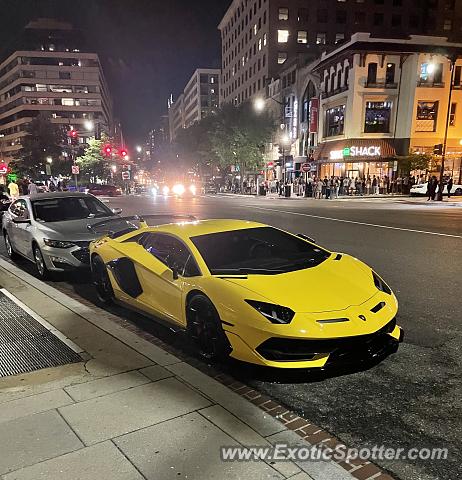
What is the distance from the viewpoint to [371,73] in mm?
38312

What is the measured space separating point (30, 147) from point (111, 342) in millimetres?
69087

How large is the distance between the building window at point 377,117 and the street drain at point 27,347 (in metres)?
38.7

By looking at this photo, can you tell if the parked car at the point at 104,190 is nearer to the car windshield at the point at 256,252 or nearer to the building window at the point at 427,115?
the building window at the point at 427,115

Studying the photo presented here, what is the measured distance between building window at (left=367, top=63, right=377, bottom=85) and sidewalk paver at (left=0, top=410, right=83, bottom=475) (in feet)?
134

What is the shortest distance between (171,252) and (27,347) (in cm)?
196

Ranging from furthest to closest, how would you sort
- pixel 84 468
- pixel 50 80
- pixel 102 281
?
pixel 50 80
pixel 102 281
pixel 84 468

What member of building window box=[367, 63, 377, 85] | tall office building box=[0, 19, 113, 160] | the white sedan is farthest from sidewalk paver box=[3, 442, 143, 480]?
tall office building box=[0, 19, 113, 160]

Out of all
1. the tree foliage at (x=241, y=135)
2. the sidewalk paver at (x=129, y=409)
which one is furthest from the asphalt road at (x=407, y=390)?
the tree foliage at (x=241, y=135)

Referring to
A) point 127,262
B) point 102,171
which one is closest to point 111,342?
Result: point 127,262

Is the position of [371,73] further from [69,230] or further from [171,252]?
[171,252]

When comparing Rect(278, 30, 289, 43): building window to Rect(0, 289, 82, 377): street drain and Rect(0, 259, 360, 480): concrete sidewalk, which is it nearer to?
Rect(0, 289, 82, 377): street drain

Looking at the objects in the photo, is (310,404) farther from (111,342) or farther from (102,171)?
(102,171)

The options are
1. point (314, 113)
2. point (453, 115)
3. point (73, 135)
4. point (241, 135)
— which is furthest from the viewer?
point (241, 135)

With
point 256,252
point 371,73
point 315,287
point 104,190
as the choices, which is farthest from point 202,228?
point 104,190
